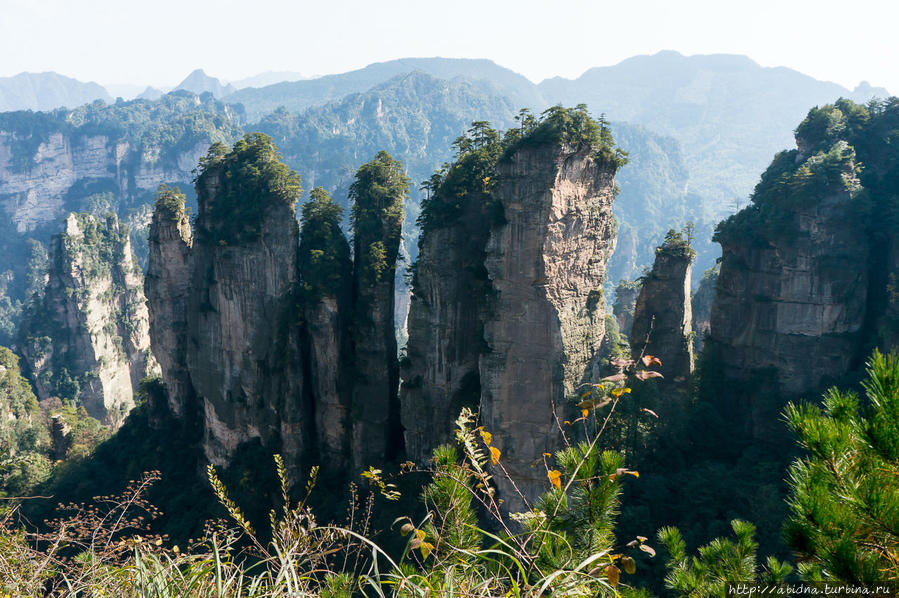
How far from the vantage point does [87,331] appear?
55.8m

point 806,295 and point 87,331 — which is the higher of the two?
point 806,295

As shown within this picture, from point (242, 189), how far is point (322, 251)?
4979 mm

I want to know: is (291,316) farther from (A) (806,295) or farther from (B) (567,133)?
(A) (806,295)

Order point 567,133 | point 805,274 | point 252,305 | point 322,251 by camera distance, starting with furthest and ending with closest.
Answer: point 252,305
point 322,251
point 805,274
point 567,133

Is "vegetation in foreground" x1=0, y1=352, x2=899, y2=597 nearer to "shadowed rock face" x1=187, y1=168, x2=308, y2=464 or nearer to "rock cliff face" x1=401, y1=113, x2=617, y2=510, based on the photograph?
"rock cliff face" x1=401, y1=113, x2=617, y2=510

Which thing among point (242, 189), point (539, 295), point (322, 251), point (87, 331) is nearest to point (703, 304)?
point (539, 295)

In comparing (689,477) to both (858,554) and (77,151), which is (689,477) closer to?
(858,554)

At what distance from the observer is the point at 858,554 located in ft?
13.4

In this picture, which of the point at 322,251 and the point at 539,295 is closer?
the point at 539,295

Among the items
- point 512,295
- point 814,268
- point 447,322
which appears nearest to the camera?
point 512,295

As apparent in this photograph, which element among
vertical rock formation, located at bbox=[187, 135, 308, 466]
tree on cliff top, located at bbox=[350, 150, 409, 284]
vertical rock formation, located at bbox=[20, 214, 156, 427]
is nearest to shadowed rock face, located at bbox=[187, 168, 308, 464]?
vertical rock formation, located at bbox=[187, 135, 308, 466]

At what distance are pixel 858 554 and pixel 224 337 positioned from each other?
2548 centimetres

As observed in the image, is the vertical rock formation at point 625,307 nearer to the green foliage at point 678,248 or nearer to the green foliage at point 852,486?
the green foliage at point 678,248

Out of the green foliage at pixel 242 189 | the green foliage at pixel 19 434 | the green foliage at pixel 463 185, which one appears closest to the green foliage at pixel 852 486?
the green foliage at pixel 463 185
